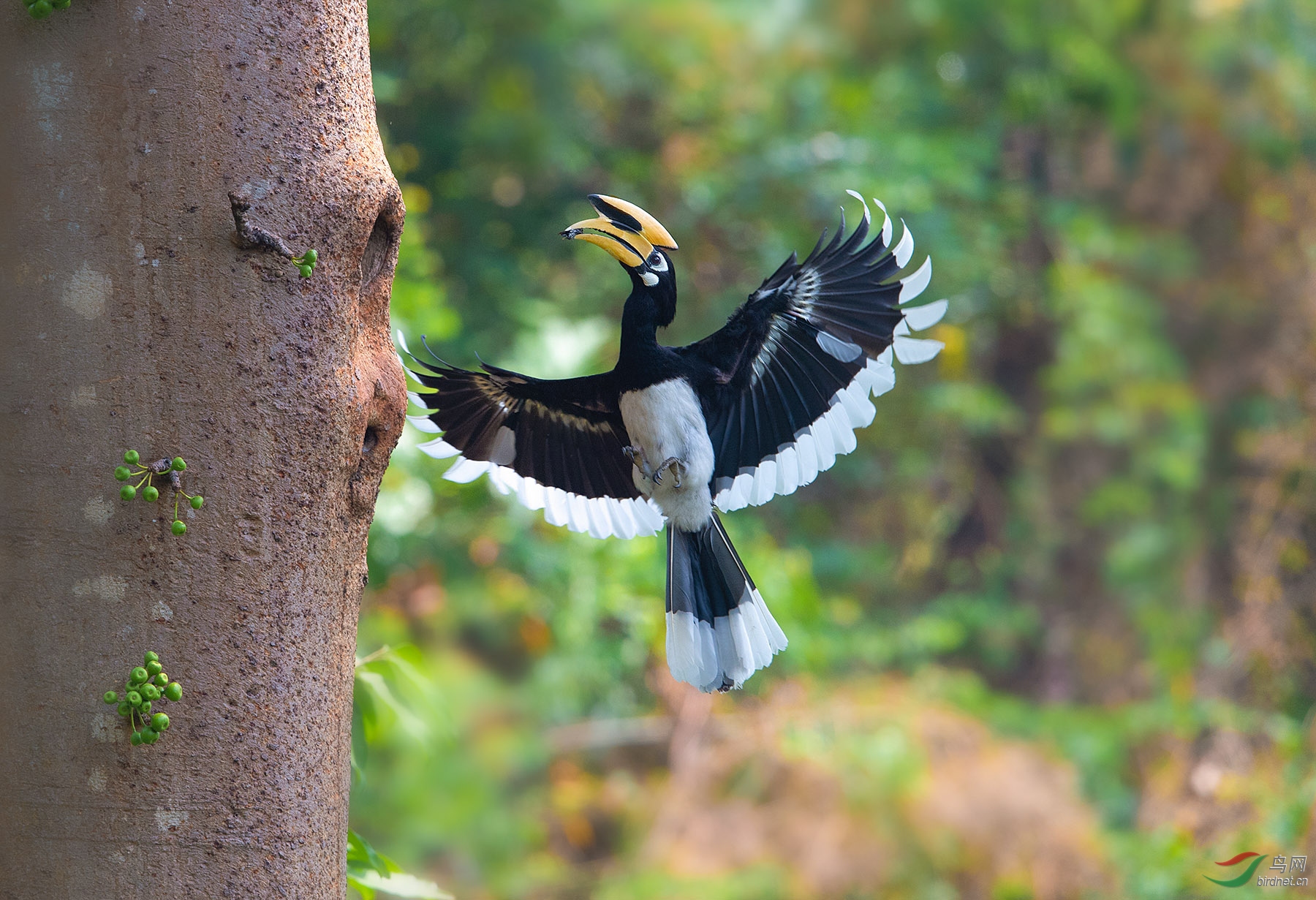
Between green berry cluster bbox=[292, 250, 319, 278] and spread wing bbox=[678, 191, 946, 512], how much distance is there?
0.81 meters

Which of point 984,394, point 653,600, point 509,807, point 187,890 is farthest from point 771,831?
point 187,890

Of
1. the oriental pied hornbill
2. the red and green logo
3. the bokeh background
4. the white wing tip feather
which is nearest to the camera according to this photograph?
the white wing tip feather

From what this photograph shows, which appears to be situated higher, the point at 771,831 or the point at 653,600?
the point at 653,600

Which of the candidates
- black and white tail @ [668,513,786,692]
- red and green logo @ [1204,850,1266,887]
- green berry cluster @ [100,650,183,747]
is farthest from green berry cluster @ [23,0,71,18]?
red and green logo @ [1204,850,1266,887]

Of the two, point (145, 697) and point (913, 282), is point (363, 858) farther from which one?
point (913, 282)

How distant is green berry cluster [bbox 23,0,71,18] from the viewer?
1.24 metres

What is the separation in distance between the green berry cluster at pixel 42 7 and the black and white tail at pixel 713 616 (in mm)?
1387

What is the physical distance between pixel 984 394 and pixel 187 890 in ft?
19.3

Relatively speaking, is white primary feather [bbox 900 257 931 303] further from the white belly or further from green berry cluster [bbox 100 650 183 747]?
green berry cluster [bbox 100 650 183 747]

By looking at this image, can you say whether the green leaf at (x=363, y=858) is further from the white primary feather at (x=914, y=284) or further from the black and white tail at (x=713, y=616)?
the white primary feather at (x=914, y=284)

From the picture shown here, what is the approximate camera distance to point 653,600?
4297mm

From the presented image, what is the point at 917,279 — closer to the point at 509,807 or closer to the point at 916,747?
the point at 509,807

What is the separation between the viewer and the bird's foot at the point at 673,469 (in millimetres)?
2068

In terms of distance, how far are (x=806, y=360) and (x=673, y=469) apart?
32cm
